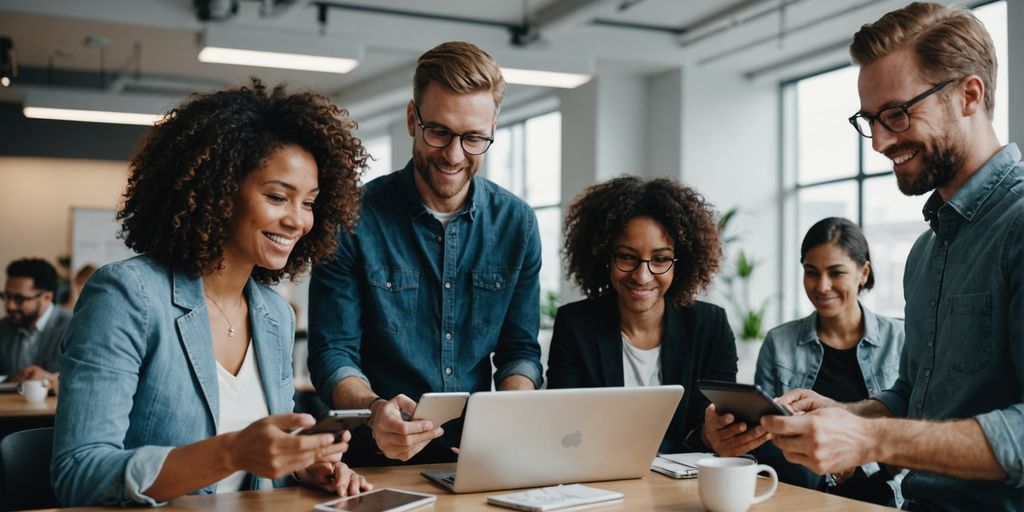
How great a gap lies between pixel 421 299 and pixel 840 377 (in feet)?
5.67

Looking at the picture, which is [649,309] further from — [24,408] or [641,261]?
[24,408]

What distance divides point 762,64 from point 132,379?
7.28 metres

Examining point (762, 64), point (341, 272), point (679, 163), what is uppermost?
point (762, 64)

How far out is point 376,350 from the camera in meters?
2.62

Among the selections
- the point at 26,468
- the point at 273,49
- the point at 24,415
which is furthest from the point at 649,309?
the point at 273,49

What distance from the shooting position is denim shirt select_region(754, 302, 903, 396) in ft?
11.4

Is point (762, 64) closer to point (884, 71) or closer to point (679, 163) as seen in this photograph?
point (679, 163)

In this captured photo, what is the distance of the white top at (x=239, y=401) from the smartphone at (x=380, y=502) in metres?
0.30

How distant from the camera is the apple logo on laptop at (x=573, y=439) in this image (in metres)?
1.94

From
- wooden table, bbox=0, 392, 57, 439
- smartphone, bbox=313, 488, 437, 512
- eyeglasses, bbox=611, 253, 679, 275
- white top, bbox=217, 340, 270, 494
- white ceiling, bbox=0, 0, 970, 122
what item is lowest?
wooden table, bbox=0, 392, 57, 439

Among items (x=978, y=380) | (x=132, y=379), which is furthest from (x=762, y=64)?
(x=132, y=379)

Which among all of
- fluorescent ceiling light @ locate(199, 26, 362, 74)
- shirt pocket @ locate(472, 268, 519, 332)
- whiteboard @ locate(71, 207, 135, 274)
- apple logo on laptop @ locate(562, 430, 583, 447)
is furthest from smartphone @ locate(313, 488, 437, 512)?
whiteboard @ locate(71, 207, 135, 274)

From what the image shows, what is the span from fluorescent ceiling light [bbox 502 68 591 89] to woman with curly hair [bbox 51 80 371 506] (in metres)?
A: 3.81

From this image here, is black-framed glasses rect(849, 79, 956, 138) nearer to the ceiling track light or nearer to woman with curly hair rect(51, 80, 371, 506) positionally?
woman with curly hair rect(51, 80, 371, 506)
